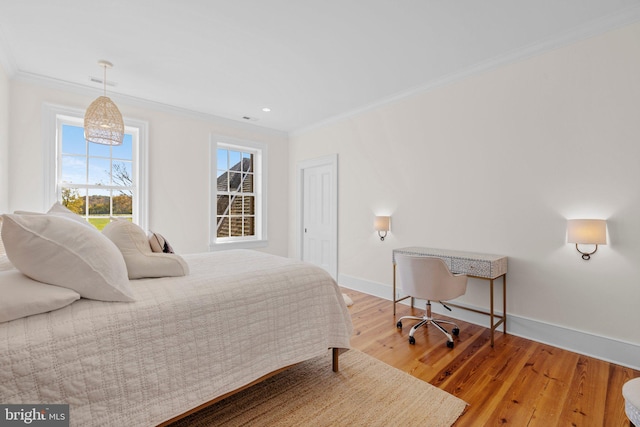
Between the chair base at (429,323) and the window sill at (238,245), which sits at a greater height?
the window sill at (238,245)

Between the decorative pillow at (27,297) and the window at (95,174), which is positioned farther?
the window at (95,174)

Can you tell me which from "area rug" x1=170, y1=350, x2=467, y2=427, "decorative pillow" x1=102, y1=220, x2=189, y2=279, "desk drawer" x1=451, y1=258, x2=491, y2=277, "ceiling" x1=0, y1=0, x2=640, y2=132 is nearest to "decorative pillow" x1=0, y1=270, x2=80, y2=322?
"decorative pillow" x1=102, y1=220, x2=189, y2=279

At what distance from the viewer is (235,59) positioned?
2.89m

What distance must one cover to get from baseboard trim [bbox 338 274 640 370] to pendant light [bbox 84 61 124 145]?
13.3ft

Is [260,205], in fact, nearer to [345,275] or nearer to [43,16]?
[345,275]

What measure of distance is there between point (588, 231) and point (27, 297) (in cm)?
344

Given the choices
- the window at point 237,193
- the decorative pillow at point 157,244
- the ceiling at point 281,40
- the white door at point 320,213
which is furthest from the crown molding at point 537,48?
the decorative pillow at point 157,244

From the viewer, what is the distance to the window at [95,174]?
348cm

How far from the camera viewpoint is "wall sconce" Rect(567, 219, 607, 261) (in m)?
2.23

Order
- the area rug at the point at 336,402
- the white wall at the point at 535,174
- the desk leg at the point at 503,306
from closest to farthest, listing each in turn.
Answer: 1. the area rug at the point at 336,402
2. the white wall at the point at 535,174
3. the desk leg at the point at 503,306

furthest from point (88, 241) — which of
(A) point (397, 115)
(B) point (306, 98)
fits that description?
(A) point (397, 115)

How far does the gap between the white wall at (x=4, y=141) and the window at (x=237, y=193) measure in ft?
7.23

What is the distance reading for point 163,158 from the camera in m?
4.11

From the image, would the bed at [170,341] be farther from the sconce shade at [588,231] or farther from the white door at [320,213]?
the white door at [320,213]
